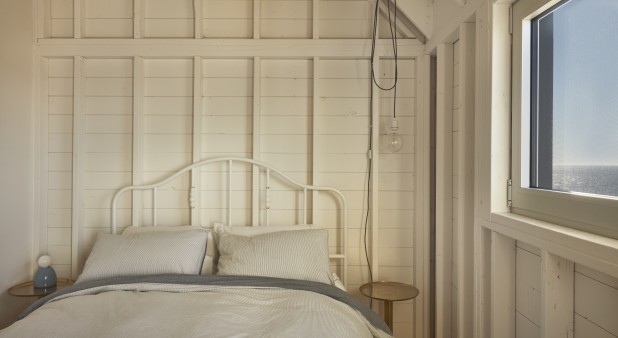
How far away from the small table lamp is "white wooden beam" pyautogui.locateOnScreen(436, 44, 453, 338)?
2.35m

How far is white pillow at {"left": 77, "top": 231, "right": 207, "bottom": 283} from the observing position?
6.90 ft

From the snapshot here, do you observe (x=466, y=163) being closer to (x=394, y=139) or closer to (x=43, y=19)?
(x=394, y=139)

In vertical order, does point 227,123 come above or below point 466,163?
above

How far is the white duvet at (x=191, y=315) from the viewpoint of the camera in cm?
142

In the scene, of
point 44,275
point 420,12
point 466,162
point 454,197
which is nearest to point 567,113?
point 466,162

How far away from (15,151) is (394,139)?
2.38m

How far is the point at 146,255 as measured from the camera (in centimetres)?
213

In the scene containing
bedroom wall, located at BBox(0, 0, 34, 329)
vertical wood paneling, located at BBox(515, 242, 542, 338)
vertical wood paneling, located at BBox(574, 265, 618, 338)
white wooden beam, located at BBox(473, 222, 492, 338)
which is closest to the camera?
vertical wood paneling, located at BBox(574, 265, 618, 338)

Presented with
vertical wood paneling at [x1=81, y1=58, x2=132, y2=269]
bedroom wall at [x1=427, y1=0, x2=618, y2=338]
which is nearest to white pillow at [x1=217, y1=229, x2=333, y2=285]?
bedroom wall at [x1=427, y1=0, x2=618, y2=338]

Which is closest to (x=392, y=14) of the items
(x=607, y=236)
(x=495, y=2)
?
(x=495, y=2)

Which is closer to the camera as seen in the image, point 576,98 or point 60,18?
point 576,98

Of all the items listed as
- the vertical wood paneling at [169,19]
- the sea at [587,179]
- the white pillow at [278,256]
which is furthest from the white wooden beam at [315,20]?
the sea at [587,179]

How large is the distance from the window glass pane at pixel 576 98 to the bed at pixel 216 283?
96 cm

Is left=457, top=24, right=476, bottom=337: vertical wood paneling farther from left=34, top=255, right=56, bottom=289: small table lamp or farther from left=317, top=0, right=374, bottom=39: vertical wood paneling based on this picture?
left=34, top=255, right=56, bottom=289: small table lamp
